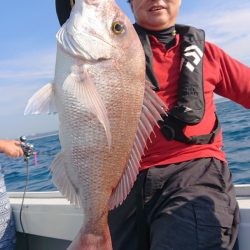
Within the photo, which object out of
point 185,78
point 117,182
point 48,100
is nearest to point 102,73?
point 48,100

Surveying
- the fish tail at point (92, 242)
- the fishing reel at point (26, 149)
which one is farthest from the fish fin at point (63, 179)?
the fishing reel at point (26, 149)

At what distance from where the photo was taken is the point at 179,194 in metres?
2.31

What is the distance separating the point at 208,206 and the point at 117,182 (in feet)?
1.89

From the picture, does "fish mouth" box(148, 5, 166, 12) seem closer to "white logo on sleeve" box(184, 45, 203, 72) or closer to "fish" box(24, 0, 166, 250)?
"white logo on sleeve" box(184, 45, 203, 72)

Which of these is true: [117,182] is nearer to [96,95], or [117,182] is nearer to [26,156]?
[96,95]

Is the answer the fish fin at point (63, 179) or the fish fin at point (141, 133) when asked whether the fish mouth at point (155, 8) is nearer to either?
the fish fin at point (141, 133)

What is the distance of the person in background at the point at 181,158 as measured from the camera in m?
2.25

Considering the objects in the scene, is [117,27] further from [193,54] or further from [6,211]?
[6,211]

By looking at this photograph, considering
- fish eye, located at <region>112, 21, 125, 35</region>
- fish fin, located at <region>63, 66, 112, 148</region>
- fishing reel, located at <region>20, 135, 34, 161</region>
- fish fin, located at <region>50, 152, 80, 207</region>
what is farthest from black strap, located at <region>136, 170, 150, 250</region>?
fishing reel, located at <region>20, 135, 34, 161</region>

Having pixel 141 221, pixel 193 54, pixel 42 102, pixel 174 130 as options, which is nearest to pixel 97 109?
pixel 42 102

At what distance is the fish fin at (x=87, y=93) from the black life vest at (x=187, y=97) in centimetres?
60

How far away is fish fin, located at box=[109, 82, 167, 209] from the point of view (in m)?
2.08

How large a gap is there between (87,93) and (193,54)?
1005mm

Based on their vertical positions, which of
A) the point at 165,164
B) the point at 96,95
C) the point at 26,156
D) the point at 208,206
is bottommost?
the point at 26,156
